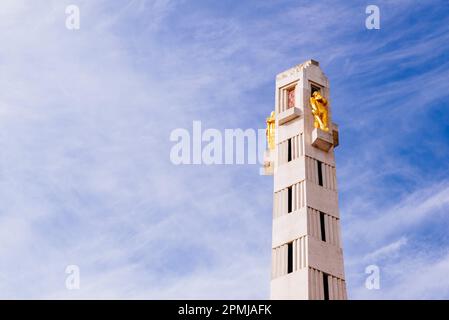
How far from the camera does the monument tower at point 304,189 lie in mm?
35625

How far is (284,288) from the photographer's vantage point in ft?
117

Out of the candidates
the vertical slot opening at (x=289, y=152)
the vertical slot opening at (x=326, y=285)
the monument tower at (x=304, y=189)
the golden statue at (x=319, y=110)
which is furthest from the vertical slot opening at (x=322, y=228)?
the golden statue at (x=319, y=110)

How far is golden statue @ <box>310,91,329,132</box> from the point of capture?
41938mm

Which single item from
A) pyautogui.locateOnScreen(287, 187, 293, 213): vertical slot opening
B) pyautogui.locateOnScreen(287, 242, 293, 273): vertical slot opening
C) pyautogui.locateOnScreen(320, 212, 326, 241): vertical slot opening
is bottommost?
pyautogui.locateOnScreen(287, 242, 293, 273): vertical slot opening

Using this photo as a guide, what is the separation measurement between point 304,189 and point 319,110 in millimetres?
6350

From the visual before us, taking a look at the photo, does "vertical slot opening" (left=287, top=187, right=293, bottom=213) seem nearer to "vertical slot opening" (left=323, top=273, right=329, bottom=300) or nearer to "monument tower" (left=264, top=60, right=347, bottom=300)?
"monument tower" (left=264, top=60, right=347, bottom=300)

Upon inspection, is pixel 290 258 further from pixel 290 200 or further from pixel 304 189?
pixel 304 189

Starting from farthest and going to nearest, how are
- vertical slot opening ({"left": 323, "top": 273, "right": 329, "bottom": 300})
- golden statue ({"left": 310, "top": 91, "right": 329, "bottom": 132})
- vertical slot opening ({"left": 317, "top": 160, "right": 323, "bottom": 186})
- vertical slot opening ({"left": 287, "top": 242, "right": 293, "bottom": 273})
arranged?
golden statue ({"left": 310, "top": 91, "right": 329, "bottom": 132}), vertical slot opening ({"left": 317, "top": 160, "right": 323, "bottom": 186}), vertical slot opening ({"left": 287, "top": 242, "right": 293, "bottom": 273}), vertical slot opening ({"left": 323, "top": 273, "right": 329, "bottom": 300})

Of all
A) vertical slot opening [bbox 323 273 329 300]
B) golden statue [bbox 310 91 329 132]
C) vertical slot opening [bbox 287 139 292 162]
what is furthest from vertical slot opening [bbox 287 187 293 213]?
golden statue [bbox 310 91 329 132]

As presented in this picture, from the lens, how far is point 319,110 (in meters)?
42.6
